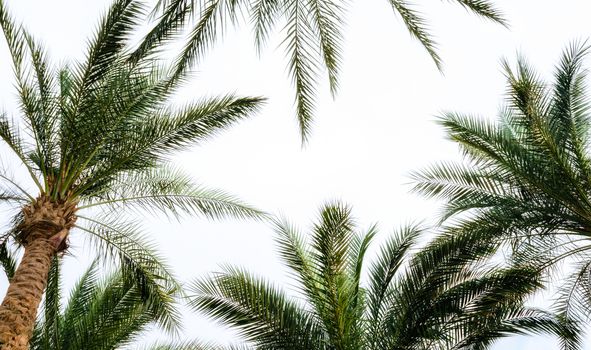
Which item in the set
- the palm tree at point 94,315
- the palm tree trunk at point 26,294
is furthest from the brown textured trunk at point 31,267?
the palm tree at point 94,315

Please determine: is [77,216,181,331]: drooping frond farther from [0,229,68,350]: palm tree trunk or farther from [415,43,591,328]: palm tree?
[415,43,591,328]: palm tree

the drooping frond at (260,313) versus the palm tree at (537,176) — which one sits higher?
the palm tree at (537,176)

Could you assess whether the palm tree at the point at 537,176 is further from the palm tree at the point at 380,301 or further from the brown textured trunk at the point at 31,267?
the brown textured trunk at the point at 31,267

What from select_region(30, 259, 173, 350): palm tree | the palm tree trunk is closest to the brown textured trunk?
the palm tree trunk

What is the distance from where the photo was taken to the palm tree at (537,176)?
29.2 ft

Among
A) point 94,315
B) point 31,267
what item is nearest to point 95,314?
point 94,315

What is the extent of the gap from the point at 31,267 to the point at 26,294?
356 mm

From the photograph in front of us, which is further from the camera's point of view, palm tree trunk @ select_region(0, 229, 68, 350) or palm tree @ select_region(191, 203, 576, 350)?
palm tree @ select_region(191, 203, 576, 350)

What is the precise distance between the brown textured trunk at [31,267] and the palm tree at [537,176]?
5626mm

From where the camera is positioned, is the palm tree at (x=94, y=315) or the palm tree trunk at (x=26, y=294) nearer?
the palm tree trunk at (x=26, y=294)

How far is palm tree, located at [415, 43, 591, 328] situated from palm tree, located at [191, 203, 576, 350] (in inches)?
32.9

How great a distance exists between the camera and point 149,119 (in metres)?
8.53

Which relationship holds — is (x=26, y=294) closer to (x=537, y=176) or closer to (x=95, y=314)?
(x=95, y=314)

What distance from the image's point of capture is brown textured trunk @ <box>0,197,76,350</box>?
21.4ft
